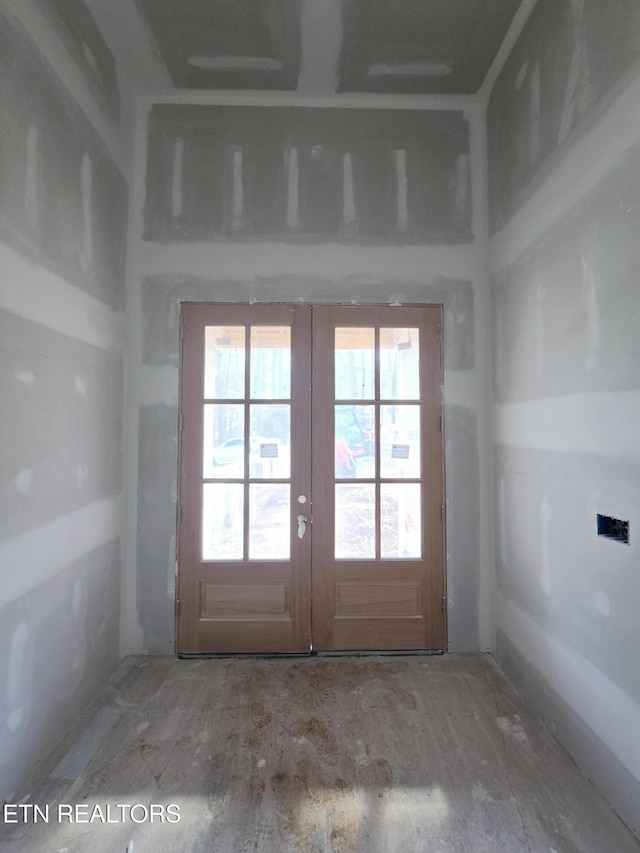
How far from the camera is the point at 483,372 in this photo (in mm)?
2715

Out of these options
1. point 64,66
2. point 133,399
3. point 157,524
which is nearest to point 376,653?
point 157,524

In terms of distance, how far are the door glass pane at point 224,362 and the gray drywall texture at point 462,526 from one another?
1339 millimetres

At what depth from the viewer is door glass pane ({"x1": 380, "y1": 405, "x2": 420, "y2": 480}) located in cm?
268

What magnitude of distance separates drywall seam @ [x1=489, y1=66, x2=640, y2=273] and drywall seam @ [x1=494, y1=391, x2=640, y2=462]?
854 mm

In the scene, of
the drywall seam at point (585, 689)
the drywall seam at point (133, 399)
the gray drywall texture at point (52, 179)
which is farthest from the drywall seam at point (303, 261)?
the drywall seam at point (585, 689)

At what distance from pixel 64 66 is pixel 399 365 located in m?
2.26

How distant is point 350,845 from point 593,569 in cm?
135

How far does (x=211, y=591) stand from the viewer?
262 centimetres

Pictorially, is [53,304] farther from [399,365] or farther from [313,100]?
[313,100]

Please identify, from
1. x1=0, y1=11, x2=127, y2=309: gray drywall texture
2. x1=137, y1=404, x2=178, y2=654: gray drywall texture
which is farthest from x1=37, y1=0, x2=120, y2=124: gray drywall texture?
x1=137, y1=404, x2=178, y2=654: gray drywall texture

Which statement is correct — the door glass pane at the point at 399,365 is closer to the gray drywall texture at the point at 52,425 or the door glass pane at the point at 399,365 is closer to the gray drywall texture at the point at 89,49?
the gray drywall texture at the point at 52,425

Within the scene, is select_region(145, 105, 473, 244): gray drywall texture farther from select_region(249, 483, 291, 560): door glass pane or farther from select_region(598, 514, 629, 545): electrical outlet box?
select_region(598, 514, 629, 545): electrical outlet box

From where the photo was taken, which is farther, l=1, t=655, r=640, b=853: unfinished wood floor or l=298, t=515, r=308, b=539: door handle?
l=298, t=515, r=308, b=539: door handle

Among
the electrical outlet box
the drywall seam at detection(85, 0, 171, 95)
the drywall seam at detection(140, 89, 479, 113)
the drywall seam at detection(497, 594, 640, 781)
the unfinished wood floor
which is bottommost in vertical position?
the unfinished wood floor
